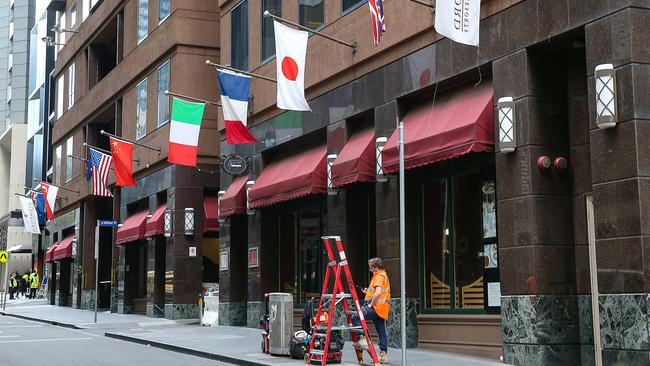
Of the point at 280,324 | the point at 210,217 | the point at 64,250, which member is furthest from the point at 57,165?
the point at 280,324

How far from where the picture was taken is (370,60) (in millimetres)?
18000

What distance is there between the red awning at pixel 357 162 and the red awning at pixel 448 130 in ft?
2.99

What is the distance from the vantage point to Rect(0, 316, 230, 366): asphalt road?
603 inches

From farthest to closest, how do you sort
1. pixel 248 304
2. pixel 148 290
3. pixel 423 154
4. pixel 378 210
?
pixel 148 290 → pixel 248 304 → pixel 378 210 → pixel 423 154

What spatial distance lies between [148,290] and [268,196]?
1133 cm

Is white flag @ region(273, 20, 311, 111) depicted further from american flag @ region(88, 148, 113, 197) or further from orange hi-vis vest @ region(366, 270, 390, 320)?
american flag @ region(88, 148, 113, 197)

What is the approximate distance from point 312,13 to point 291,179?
4366 mm

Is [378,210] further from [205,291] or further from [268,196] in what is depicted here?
[205,291]

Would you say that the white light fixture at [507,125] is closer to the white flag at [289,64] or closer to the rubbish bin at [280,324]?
the white flag at [289,64]

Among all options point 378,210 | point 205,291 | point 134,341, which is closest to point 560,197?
point 378,210

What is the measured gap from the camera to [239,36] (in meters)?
25.1

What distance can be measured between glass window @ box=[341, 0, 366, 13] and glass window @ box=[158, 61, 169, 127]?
11786mm

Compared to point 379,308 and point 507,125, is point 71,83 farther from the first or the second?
point 507,125

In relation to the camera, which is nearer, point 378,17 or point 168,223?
point 378,17
